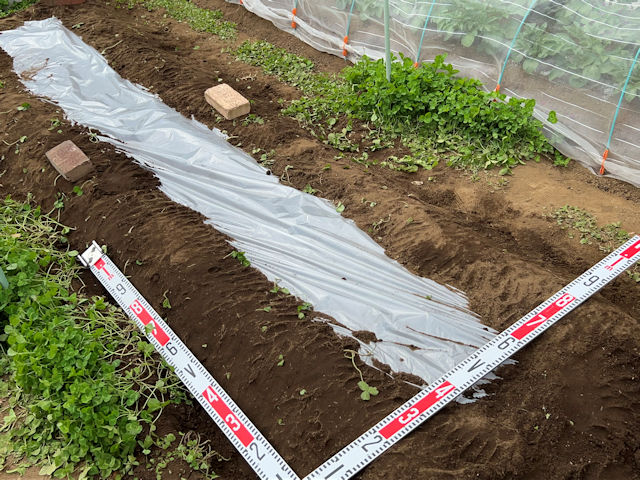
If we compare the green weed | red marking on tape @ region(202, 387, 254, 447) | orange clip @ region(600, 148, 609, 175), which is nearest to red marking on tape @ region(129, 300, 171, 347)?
red marking on tape @ region(202, 387, 254, 447)

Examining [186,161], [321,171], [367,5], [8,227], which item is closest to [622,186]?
[321,171]

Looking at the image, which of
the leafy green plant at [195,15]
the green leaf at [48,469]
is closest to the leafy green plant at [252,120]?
the leafy green plant at [195,15]

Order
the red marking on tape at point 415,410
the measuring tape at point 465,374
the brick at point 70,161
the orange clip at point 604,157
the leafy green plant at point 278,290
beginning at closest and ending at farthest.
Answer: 1. the measuring tape at point 465,374
2. the red marking on tape at point 415,410
3. the leafy green plant at point 278,290
4. the brick at point 70,161
5. the orange clip at point 604,157

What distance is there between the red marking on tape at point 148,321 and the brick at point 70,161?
1701mm

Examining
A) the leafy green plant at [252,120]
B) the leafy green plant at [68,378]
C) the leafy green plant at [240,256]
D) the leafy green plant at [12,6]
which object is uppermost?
the leafy green plant at [12,6]

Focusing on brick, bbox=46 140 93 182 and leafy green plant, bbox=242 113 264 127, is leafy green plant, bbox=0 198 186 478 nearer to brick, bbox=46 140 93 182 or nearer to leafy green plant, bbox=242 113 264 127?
brick, bbox=46 140 93 182

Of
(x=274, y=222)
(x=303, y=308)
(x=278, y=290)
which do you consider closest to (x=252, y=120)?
(x=274, y=222)

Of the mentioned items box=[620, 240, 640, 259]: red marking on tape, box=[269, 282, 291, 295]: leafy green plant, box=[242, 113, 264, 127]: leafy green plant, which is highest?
Result: box=[242, 113, 264, 127]: leafy green plant

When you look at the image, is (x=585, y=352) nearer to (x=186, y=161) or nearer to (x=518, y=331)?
(x=518, y=331)

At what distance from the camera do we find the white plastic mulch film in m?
5.00

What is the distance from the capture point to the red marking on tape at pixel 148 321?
145 inches

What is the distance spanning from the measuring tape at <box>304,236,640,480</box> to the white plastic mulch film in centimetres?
167

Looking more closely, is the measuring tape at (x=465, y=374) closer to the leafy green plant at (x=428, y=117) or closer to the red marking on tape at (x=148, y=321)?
the red marking on tape at (x=148, y=321)

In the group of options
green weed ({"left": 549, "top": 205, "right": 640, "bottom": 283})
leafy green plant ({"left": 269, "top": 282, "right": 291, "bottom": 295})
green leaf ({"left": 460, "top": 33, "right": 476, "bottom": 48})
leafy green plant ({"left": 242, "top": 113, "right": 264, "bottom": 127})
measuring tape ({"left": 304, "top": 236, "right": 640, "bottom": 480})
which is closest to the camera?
measuring tape ({"left": 304, "top": 236, "right": 640, "bottom": 480})
